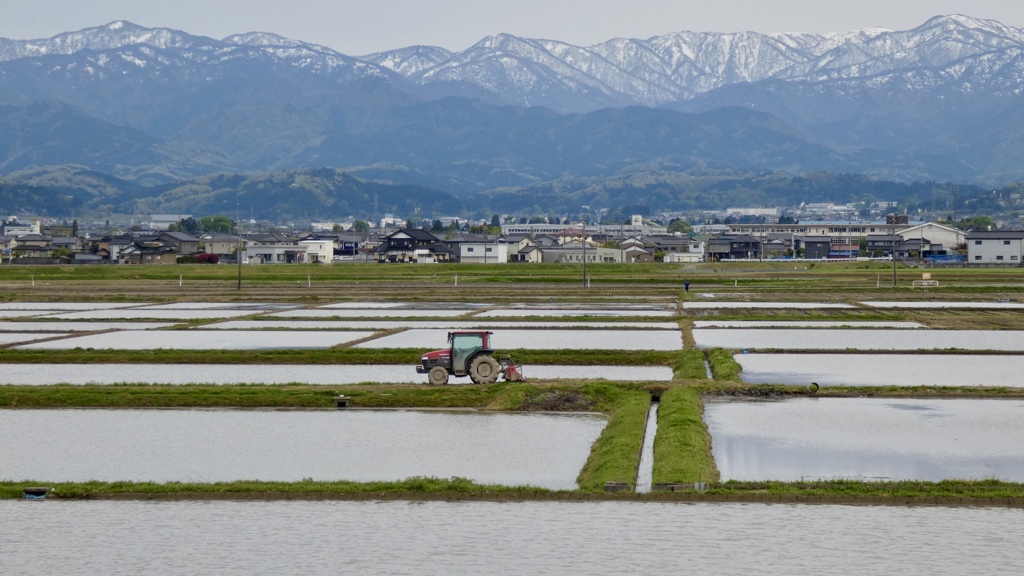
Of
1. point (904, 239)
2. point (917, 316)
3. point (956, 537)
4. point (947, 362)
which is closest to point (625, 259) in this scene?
point (904, 239)

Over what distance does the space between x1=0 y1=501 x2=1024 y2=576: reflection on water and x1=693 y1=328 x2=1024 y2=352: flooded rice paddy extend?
49.8ft

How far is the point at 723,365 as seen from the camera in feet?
73.0

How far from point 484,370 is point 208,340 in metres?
11.0

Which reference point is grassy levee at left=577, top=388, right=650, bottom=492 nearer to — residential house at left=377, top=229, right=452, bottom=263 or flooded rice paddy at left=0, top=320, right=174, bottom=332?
flooded rice paddy at left=0, top=320, right=174, bottom=332

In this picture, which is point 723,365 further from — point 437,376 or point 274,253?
point 274,253

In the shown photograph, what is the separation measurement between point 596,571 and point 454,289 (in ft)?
140

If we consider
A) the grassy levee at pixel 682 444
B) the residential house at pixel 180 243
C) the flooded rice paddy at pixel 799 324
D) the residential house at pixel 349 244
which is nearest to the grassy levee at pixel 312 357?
the grassy levee at pixel 682 444

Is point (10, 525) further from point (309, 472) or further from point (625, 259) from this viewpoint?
point (625, 259)

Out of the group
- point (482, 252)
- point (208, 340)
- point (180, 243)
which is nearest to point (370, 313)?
point (208, 340)

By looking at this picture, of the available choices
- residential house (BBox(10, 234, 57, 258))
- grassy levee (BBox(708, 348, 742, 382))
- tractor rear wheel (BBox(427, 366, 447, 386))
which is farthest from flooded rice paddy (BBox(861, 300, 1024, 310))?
residential house (BBox(10, 234, 57, 258))

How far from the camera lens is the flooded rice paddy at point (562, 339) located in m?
26.9

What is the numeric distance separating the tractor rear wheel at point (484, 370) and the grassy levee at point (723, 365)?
3.89m

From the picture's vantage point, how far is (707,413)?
57.7ft

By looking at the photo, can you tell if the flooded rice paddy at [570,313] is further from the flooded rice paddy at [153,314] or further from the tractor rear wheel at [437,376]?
the tractor rear wheel at [437,376]
